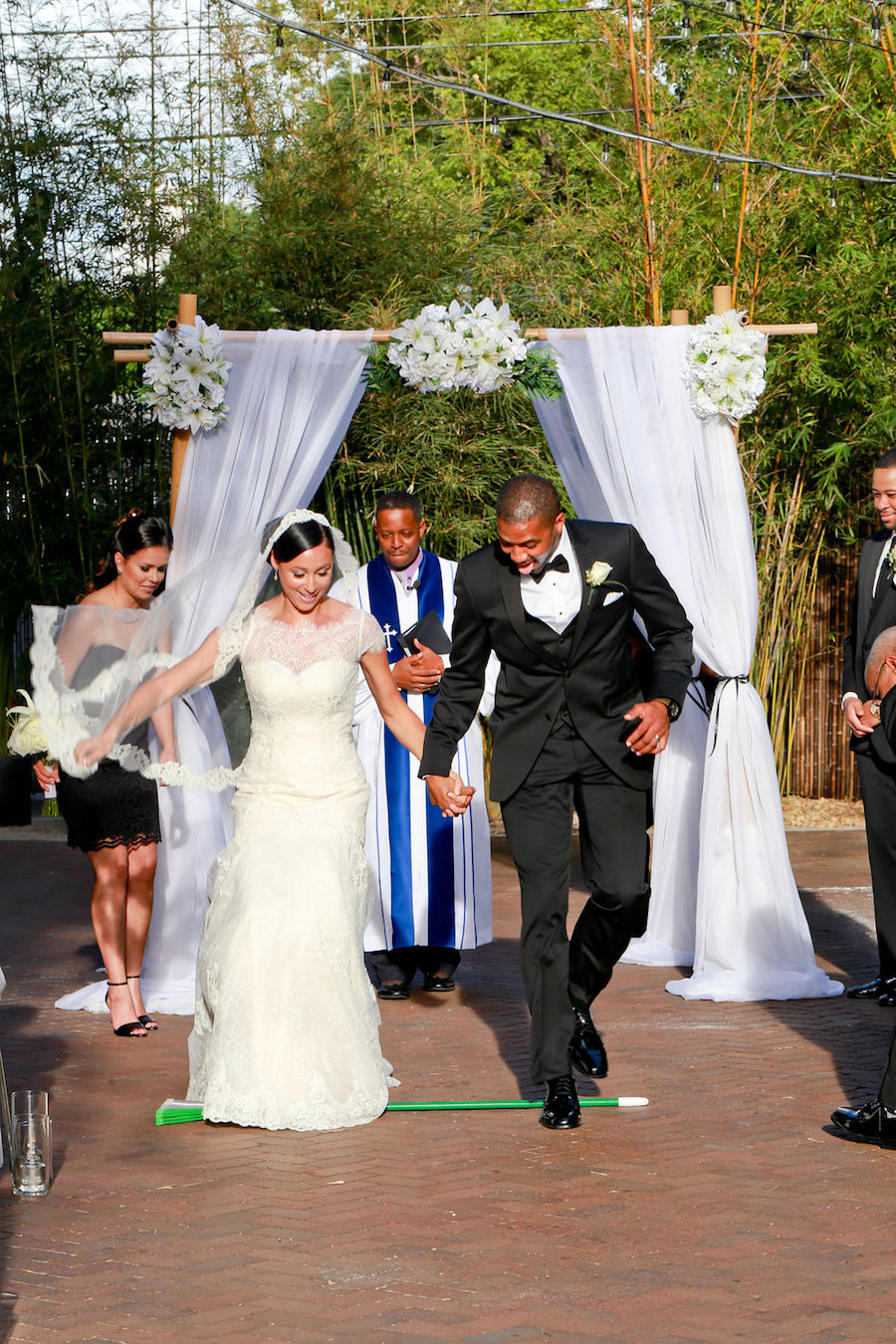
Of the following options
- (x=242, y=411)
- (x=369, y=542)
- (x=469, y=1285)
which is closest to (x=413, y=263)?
(x=369, y=542)

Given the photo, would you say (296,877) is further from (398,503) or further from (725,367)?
(725,367)

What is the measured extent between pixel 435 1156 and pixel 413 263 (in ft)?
27.2

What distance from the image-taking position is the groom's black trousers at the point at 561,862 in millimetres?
5078

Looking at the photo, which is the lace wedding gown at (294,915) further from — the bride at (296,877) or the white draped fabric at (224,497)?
the white draped fabric at (224,497)

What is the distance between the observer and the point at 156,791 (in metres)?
6.43

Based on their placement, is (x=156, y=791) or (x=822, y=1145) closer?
(x=822, y=1145)

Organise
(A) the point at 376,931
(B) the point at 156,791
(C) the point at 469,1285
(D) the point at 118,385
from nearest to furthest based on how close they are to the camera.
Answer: (C) the point at 469,1285
(B) the point at 156,791
(A) the point at 376,931
(D) the point at 118,385

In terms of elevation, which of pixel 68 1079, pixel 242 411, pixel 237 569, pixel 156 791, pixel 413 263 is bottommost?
pixel 68 1079

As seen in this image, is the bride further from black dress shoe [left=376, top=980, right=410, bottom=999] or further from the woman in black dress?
black dress shoe [left=376, top=980, right=410, bottom=999]

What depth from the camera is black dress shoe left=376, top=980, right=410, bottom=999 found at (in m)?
7.10

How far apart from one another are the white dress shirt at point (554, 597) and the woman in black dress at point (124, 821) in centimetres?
178

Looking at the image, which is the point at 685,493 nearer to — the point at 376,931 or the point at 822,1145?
the point at 376,931

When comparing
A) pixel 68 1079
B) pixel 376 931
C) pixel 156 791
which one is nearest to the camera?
pixel 68 1079

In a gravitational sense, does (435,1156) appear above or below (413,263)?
below
